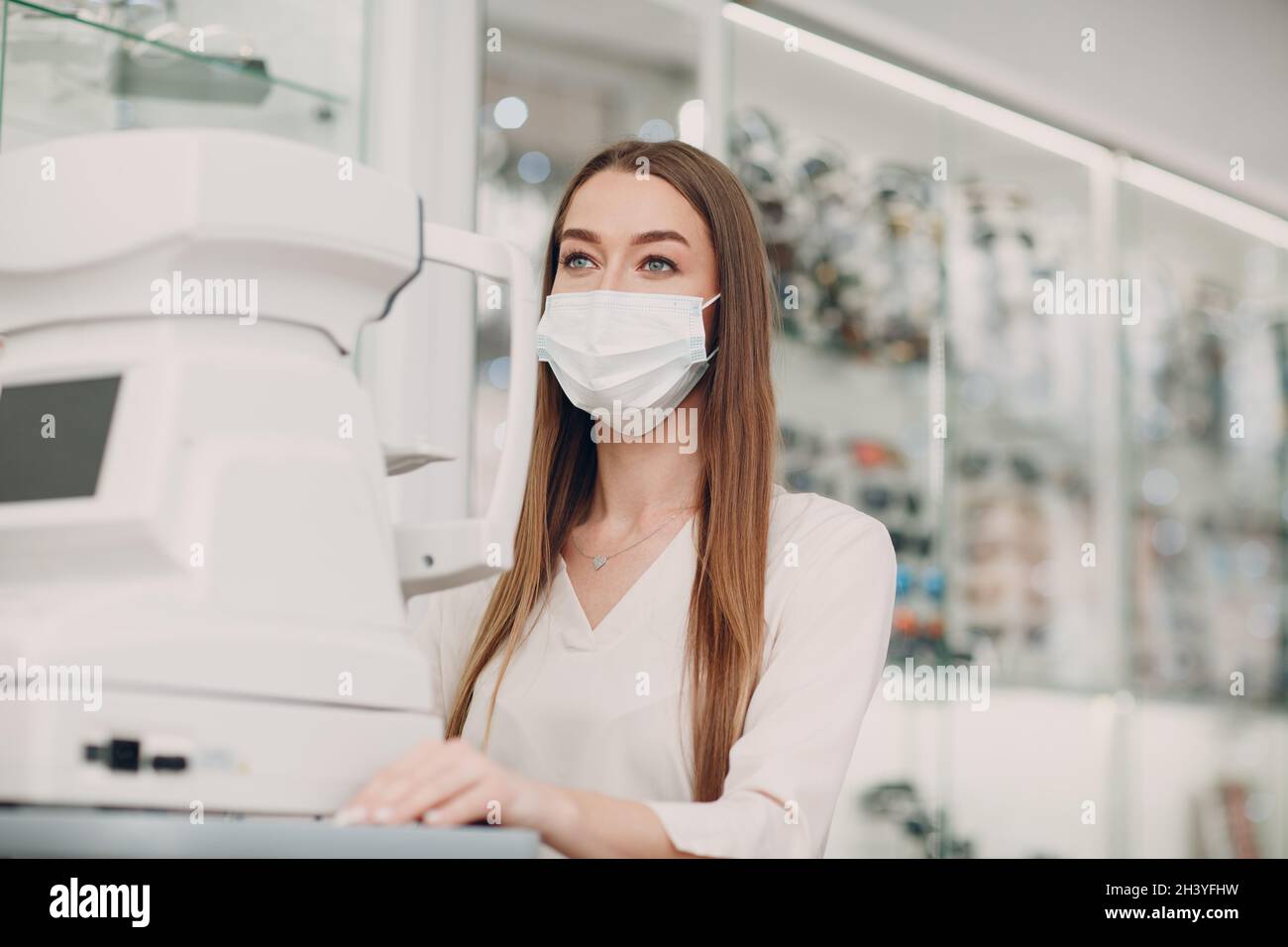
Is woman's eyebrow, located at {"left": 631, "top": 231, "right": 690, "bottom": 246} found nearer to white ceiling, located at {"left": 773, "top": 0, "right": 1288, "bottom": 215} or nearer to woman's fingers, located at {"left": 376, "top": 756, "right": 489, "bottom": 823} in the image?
woman's fingers, located at {"left": 376, "top": 756, "right": 489, "bottom": 823}

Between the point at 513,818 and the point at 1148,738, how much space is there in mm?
3554

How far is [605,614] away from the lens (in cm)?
160

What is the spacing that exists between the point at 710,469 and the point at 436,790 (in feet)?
2.64

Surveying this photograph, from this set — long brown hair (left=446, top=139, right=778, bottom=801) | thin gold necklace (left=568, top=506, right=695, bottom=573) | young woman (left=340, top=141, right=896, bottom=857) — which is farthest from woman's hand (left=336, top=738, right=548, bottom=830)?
thin gold necklace (left=568, top=506, right=695, bottom=573)

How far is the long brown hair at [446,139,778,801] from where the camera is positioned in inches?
59.0

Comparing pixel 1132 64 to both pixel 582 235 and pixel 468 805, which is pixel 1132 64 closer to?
pixel 582 235

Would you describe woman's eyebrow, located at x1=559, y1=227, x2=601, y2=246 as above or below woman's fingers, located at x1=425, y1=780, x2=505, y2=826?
above

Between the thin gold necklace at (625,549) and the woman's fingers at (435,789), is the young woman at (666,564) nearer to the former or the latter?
the thin gold necklace at (625,549)

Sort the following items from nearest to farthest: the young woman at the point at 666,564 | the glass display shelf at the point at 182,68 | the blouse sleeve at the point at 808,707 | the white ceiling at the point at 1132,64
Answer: the blouse sleeve at the point at 808,707, the young woman at the point at 666,564, the glass display shelf at the point at 182,68, the white ceiling at the point at 1132,64

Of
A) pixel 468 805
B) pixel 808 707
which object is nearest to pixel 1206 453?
pixel 808 707

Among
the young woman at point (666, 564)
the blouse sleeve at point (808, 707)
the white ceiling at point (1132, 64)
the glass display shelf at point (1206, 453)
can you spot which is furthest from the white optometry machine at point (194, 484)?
the glass display shelf at point (1206, 453)

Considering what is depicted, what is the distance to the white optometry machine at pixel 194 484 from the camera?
Answer: 0.86 meters
